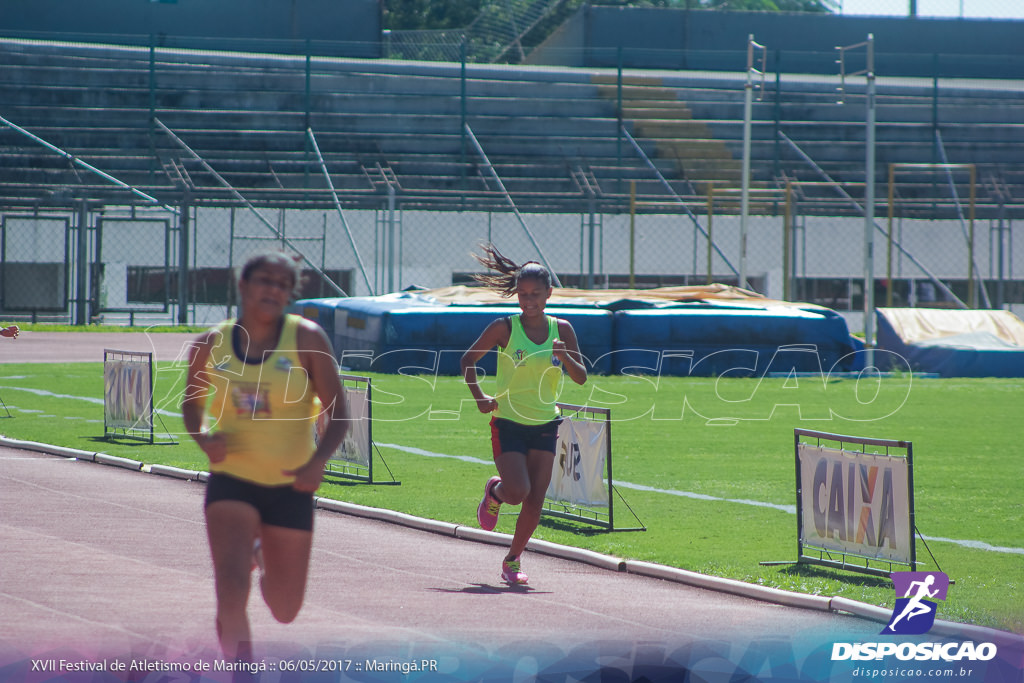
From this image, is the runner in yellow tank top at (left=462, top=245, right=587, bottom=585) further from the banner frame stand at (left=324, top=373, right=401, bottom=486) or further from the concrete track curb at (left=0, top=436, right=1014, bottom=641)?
the banner frame stand at (left=324, top=373, right=401, bottom=486)

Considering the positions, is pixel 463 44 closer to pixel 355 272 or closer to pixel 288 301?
pixel 355 272

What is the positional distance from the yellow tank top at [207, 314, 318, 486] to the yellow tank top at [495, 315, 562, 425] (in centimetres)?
286

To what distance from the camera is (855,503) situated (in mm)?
8289

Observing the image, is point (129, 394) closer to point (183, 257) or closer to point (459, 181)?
point (183, 257)

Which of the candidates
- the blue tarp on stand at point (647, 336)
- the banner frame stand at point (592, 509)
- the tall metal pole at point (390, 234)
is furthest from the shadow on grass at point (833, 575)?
the tall metal pole at point (390, 234)

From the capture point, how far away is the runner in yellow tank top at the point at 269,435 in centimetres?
518

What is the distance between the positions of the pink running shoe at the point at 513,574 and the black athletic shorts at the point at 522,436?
0.66 meters

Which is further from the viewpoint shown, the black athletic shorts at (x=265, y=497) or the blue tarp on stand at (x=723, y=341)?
the blue tarp on stand at (x=723, y=341)

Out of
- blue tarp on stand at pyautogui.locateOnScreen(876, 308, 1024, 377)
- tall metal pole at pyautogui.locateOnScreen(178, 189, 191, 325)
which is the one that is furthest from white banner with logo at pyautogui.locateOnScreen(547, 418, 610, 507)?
tall metal pole at pyautogui.locateOnScreen(178, 189, 191, 325)

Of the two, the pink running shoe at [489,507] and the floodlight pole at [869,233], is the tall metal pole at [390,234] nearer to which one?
the floodlight pole at [869,233]

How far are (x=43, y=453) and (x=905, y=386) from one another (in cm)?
1546

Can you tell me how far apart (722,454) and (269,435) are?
9.62 m

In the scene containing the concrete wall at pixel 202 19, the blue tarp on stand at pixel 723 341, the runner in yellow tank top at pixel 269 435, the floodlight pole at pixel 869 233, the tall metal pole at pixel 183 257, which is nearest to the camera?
the runner in yellow tank top at pixel 269 435

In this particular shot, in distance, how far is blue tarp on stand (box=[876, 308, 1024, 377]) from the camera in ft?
84.6
